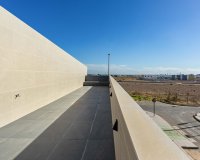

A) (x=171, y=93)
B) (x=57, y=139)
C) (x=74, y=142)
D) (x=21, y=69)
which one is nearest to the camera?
(x=74, y=142)

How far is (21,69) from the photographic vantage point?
6.30m

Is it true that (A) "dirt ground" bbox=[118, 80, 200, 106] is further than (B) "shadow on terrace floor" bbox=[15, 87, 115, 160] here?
Yes

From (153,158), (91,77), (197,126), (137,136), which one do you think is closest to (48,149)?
(137,136)

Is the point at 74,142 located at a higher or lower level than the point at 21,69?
lower

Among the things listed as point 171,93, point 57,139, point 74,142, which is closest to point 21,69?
point 57,139

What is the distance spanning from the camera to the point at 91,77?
87.6 feet

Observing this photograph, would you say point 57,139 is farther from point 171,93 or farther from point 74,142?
point 171,93

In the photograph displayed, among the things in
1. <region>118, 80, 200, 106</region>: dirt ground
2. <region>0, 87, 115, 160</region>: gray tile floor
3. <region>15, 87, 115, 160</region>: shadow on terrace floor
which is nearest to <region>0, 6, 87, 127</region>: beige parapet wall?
<region>0, 87, 115, 160</region>: gray tile floor

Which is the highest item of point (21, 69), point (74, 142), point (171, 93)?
point (21, 69)

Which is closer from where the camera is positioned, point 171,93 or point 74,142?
point 74,142

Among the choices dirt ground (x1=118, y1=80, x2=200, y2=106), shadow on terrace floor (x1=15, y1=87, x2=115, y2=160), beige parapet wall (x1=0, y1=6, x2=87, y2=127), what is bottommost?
dirt ground (x1=118, y1=80, x2=200, y2=106)

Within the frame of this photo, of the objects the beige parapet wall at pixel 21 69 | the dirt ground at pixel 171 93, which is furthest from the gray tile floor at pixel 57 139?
the dirt ground at pixel 171 93

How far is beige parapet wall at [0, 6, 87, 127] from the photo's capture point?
207 inches

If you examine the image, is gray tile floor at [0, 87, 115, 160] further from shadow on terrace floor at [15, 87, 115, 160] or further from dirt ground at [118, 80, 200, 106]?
dirt ground at [118, 80, 200, 106]
